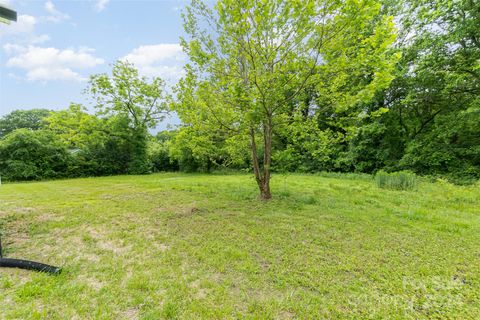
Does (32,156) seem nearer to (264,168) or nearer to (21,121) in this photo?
(264,168)

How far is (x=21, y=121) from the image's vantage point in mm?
21938

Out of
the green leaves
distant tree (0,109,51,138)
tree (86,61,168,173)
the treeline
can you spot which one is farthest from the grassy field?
distant tree (0,109,51,138)

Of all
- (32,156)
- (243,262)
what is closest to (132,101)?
(32,156)

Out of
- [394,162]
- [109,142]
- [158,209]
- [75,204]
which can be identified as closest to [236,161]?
[158,209]

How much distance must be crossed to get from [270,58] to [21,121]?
30628 mm

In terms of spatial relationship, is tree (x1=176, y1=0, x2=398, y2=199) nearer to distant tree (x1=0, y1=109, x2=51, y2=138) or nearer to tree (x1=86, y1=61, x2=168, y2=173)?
tree (x1=86, y1=61, x2=168, y2=173)

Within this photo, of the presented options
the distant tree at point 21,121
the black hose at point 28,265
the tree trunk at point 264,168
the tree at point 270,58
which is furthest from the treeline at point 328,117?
the distant tree at point 21,121

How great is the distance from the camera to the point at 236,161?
20.6 feet

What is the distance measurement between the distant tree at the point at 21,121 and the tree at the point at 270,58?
81.9 ft

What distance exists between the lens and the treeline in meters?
4.70

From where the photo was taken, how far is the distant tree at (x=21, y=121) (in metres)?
21.3

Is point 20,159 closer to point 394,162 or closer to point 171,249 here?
point 171,249

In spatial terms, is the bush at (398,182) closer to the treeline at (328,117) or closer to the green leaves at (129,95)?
the treeline at (328,117)

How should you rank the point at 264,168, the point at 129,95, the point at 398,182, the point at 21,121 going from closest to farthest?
the point at 264,168, the point at 398,182, the point at 129,95, the point at 21,121
